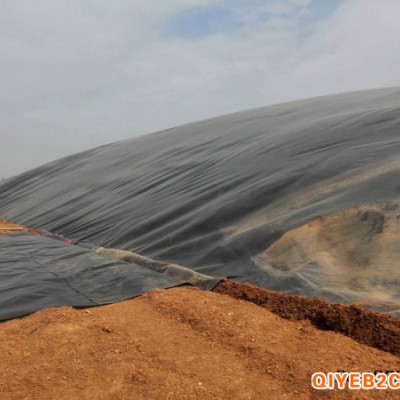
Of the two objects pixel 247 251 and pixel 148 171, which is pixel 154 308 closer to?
pixel 247 251

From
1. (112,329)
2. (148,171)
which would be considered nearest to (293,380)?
(112,329)

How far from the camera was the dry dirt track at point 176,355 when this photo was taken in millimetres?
1420

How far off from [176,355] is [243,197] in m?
2.10

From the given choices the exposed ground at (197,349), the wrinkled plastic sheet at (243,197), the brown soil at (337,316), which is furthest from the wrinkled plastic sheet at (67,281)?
the brown soil at (337,316)

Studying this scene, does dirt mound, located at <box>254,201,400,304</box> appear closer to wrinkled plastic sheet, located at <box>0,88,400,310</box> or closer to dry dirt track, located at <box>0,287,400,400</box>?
wrinkled plastic sheet, located at <box>0,88,400,310</box>

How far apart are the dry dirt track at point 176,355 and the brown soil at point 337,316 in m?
0.06

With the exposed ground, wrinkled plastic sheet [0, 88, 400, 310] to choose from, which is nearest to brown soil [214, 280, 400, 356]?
the exposed ground

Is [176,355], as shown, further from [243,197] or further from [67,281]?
[243,197]

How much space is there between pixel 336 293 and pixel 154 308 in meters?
1.00

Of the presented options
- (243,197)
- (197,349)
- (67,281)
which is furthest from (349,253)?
(67,281)

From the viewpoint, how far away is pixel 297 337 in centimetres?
175

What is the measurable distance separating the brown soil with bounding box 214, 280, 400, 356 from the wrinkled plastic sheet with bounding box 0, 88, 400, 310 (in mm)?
121

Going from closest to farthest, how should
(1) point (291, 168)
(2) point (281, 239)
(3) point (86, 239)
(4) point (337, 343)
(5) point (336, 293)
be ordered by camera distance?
(4) point (337, 343)
(5) point (336, 293)
(2) point (281, 239)
(1) point (291, 168)
(3) point (86, 239)

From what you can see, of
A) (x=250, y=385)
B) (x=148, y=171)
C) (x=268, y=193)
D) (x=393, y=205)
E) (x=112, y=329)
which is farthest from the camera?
(x=148, y=171)
